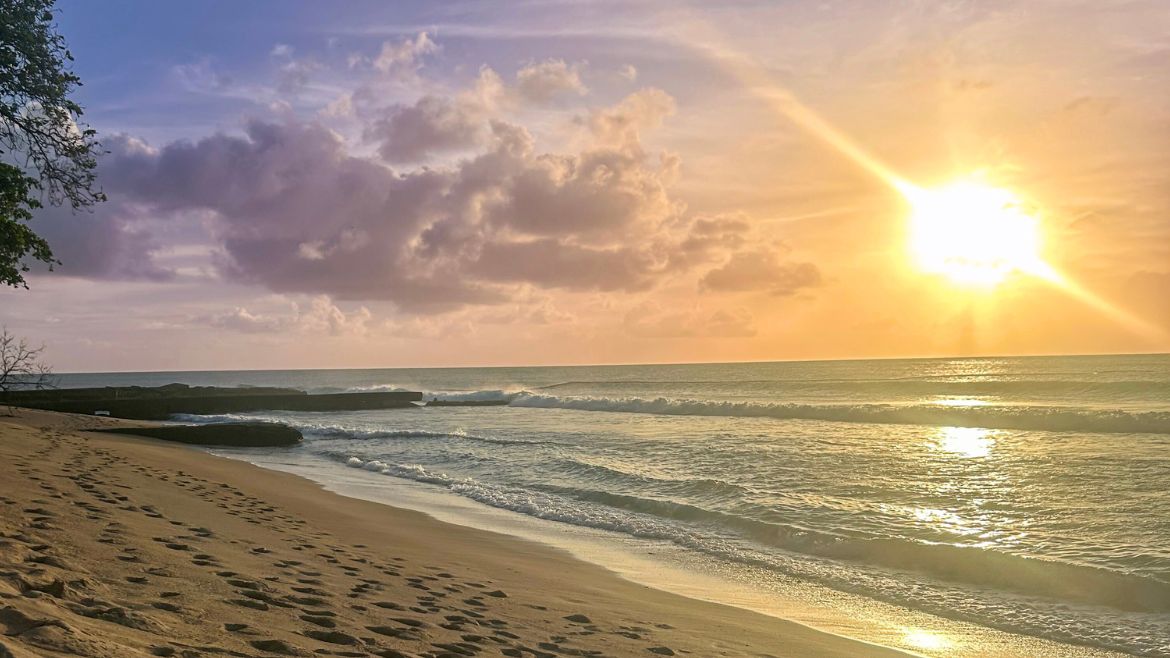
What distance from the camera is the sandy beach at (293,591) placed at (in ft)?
15.9

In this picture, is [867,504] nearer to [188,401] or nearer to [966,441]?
[966,441]

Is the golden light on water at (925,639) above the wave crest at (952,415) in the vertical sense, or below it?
below

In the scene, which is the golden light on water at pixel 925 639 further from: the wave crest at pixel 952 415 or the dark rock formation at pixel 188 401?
the dark rock formation at pixel 188 401

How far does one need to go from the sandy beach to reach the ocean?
1.79m

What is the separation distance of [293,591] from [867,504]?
1239 centimetres

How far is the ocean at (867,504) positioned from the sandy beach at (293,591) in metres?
1.79

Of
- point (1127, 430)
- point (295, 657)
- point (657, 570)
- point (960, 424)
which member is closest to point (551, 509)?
point (657, 570)

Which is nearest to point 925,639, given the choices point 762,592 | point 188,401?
point 762,592

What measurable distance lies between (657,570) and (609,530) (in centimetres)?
327

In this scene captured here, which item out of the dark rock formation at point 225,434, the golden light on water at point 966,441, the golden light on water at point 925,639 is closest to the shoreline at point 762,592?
the golden light on water at point 925,639

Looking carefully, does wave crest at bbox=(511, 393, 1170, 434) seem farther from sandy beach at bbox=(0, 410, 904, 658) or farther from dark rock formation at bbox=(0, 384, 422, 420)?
sandy beach at bbox=(0, 410, 904, 658)

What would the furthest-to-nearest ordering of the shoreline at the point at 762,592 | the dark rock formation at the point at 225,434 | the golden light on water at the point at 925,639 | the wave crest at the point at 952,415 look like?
1. the wave crest at the point at 952,415
2. the dark rock formation at the point at 225,434
3. the shoreline at the point at 762,592
4. the golden light on water at the point at 925,639

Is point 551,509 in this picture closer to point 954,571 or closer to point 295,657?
point 954,571

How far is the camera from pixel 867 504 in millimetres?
15852
